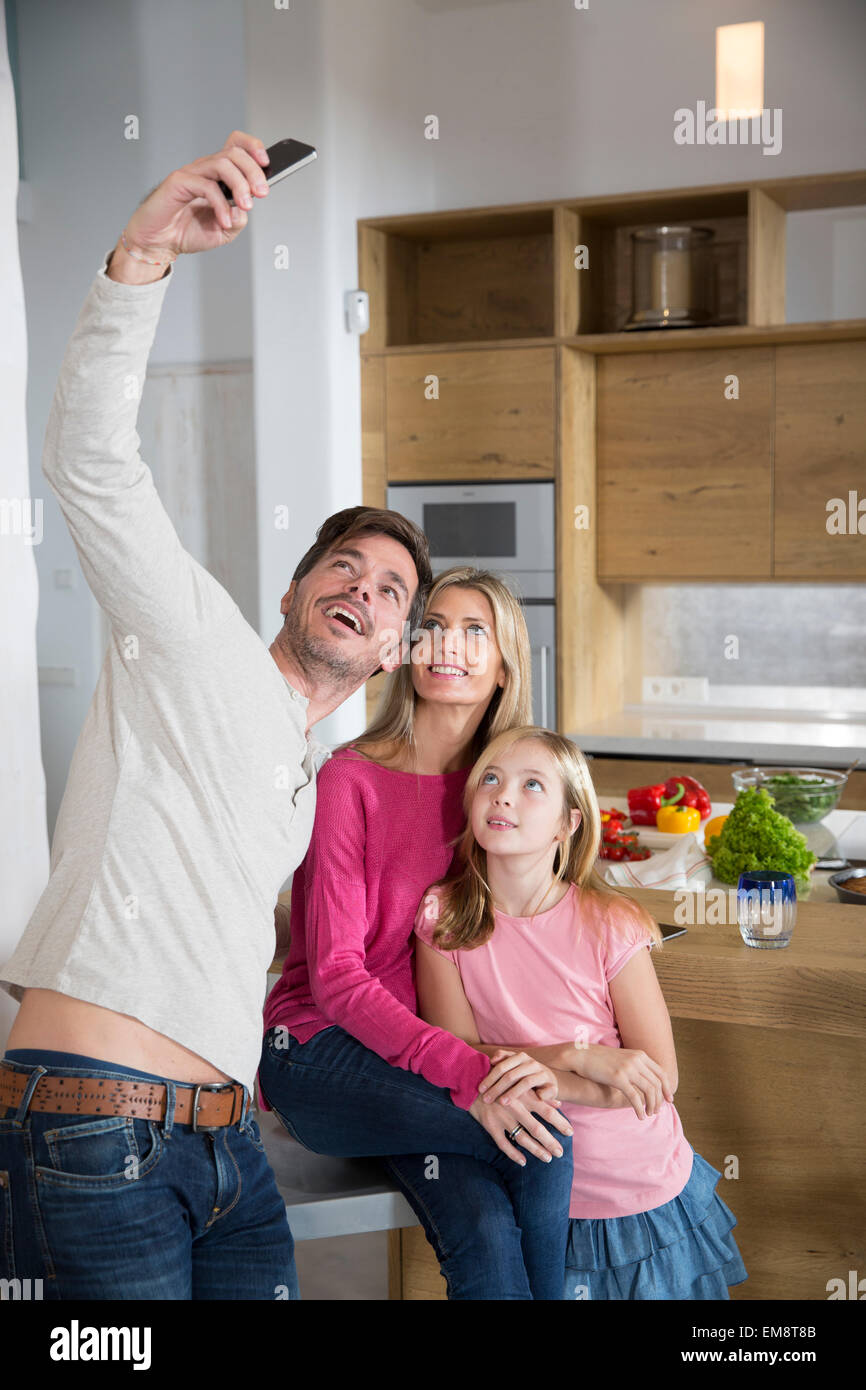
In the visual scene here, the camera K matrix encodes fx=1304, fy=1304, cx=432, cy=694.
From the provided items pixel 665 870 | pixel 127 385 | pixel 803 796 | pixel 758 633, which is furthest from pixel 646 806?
pixel 758 633

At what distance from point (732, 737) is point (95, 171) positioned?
3.07 m

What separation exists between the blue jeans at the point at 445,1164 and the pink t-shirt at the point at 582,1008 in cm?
12

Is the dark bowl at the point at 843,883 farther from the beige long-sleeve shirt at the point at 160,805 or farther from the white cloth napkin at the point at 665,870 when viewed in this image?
the beige long-sleeve shirt at the point at 160,805


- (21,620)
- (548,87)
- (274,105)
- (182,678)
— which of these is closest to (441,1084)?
(182,678)

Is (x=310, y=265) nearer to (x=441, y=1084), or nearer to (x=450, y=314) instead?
(x=450, y=314)

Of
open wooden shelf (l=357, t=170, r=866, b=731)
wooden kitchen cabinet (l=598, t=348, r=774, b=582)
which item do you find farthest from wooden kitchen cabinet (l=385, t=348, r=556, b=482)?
wooden kitchen cabinet (l=598, t=348, r=774, b=582)

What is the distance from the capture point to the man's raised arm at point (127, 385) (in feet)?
→ 3.64

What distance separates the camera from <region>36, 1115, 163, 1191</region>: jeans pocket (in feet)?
3.92

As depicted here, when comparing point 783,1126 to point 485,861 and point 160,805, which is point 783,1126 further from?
point 160,805

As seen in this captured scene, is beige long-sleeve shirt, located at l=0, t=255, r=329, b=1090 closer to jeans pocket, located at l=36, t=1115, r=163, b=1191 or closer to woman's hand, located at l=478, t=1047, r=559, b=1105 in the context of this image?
jeans pocket, located at l=36, t=1115, r=163, b=1191

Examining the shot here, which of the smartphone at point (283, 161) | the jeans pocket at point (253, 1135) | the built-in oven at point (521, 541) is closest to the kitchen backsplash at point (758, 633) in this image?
the built-in oven at point (521, 541)

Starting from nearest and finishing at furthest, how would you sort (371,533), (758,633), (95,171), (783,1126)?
(371,533) < (783,1126) < (758,633) < (95,171)

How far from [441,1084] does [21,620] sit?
0.92 m

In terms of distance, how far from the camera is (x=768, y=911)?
172 centimetres
